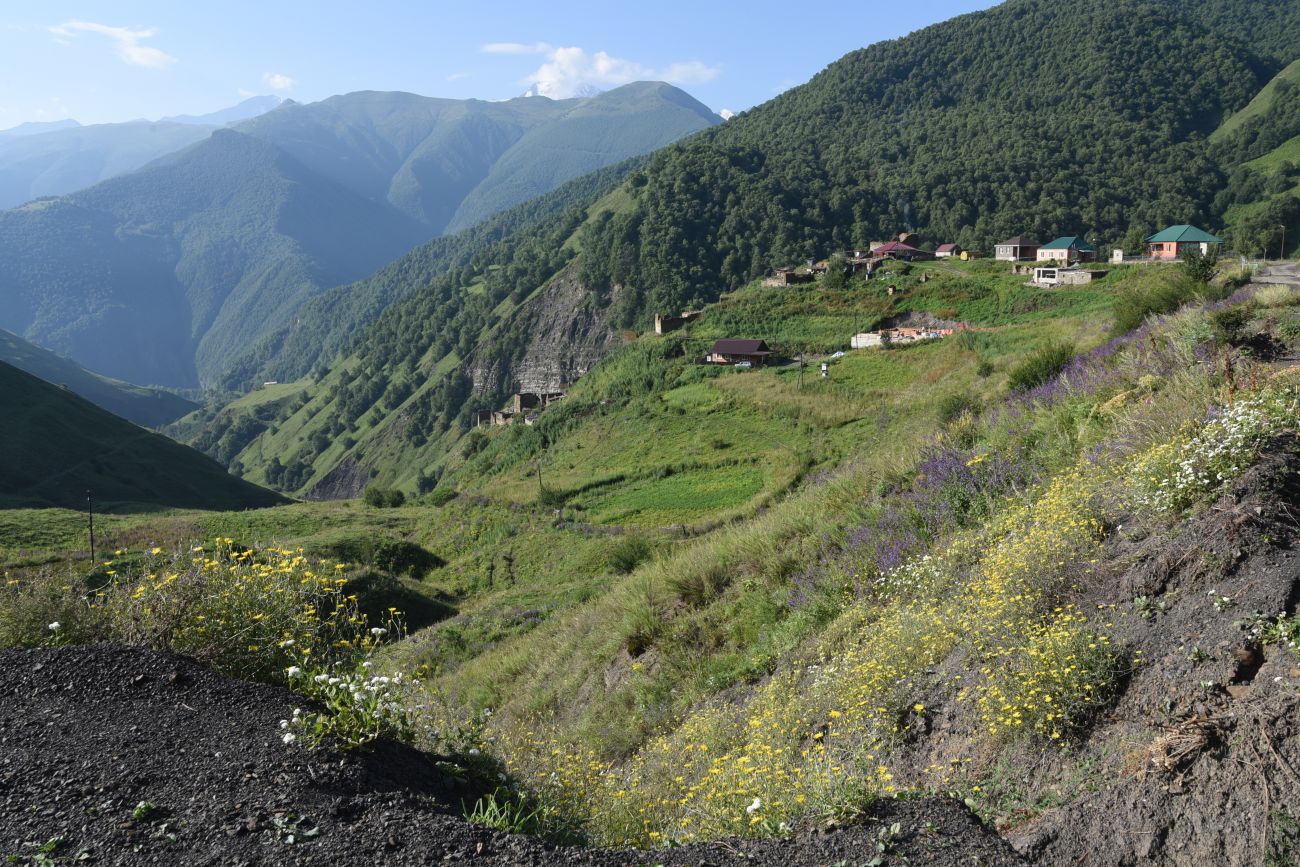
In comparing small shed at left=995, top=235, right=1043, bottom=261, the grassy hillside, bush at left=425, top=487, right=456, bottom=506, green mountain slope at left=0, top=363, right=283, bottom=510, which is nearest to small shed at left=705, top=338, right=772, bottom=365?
bush at left=425, top=487, right=456, bottom=506

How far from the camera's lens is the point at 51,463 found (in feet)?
178

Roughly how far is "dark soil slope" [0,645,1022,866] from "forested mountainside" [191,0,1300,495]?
333 ft

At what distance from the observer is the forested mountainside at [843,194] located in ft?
408

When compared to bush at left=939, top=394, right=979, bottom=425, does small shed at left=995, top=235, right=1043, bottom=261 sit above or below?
above

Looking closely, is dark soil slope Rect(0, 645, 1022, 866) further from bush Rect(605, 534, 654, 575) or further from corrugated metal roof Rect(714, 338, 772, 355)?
corrugated metal roof Rect(714, 338, 772, 355)

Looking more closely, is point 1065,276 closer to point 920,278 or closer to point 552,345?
point 920,278

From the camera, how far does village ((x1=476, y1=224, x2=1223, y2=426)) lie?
2093 inches

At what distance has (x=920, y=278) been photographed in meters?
64.8

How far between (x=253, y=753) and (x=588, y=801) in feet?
6.33

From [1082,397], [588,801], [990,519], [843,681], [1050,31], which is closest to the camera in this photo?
[588,801]

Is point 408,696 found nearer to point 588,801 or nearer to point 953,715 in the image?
point 588,801

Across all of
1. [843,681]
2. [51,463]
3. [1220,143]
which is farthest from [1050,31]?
[843,681]

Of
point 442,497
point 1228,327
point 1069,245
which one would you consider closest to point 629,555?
point 1228,327

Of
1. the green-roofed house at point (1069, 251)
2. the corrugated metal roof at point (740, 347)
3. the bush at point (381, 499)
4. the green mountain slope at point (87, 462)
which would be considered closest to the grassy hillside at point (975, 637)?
the bush at point (381, 499)
